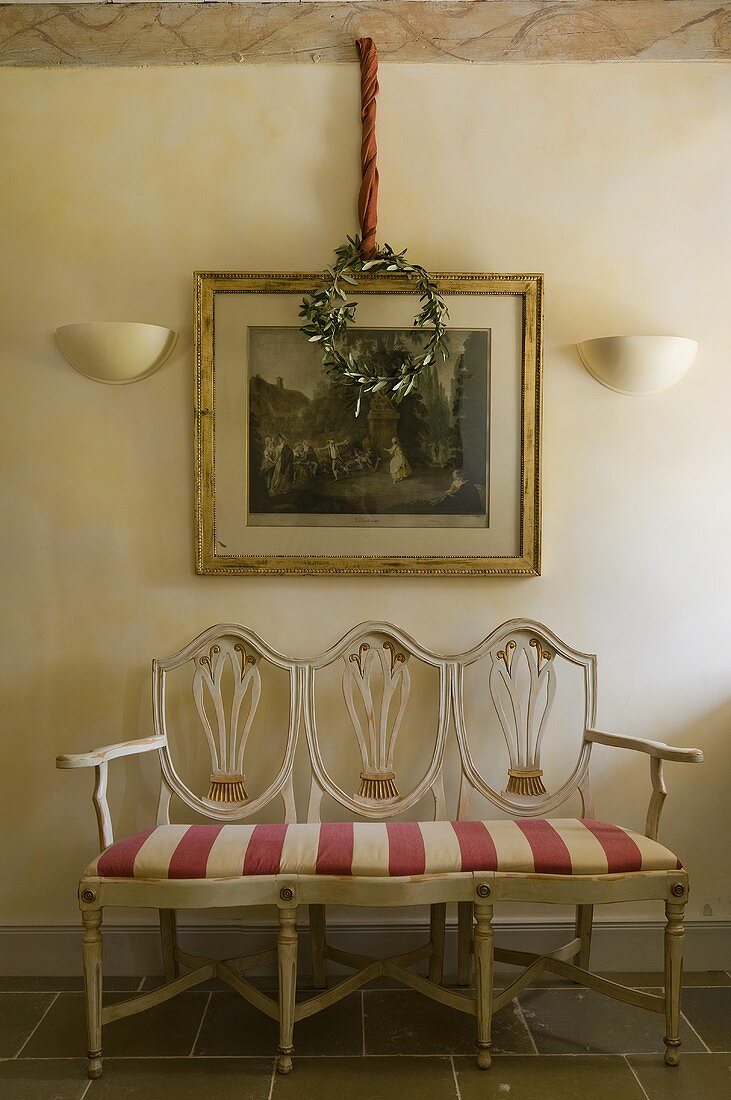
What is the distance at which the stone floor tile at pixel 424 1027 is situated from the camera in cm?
253

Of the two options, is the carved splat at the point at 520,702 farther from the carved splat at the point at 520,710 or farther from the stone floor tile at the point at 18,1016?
the stone floor tile at the point at 18,1016

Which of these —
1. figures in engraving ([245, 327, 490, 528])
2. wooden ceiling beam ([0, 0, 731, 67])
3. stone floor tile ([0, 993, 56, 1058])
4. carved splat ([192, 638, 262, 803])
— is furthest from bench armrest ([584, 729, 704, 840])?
wooden ceiling beam ([0, 0, 731, 67])

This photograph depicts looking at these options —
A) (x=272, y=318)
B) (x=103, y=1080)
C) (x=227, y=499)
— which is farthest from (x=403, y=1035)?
(x=272, y=318)

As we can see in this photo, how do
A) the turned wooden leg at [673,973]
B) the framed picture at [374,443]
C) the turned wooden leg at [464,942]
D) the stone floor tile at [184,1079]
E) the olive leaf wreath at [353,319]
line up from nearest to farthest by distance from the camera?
the stone floor tile at [184,1079] → the turned wooden leg at [673,973] → the turned wooden leg at [464,942] → the olive leaf wreath at [353,319] → the framed picture at [374,443]

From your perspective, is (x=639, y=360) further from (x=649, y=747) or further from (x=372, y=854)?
(x=372, y=854)

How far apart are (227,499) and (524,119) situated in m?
1.60

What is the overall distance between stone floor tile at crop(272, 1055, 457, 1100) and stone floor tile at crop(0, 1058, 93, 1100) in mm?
523

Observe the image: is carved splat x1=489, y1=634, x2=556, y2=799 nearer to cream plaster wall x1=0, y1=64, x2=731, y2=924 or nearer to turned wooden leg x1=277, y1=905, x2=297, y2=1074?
cream plaster wall x1=0, y1=64, x2=731, y2=924

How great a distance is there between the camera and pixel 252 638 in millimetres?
2889

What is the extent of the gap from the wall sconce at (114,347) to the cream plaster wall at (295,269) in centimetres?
8

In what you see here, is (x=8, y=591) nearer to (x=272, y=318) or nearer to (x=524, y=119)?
(x=272, y=318)

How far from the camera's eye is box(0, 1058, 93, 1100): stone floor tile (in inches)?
90.8

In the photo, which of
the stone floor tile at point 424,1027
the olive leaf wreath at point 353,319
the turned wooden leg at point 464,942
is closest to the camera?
the stone floor tile at point 424,1027

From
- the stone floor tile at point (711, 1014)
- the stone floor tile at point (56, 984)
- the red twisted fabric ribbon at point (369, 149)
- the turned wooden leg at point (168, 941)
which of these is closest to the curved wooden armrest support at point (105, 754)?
the turned wooden leg at point (168, 941)
